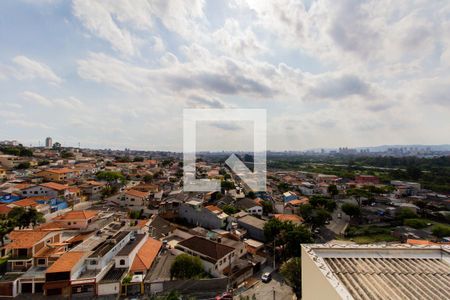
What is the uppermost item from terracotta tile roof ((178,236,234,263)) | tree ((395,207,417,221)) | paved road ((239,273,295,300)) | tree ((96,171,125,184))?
tree ((96,171,125,184))

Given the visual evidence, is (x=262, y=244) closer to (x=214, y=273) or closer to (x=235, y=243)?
(x=235, y=243)

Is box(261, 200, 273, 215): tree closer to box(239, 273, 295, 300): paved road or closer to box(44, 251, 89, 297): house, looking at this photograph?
box(239, 273, 295, 300): paved road

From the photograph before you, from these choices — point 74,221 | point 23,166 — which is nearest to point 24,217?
point 74,221

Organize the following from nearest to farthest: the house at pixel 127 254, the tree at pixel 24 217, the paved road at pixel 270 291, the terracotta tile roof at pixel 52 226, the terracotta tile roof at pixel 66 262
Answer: the terracotta tile roof at pixel 66 262 → the paved road at pixel 270 291 → the house at pixel 127 254 → the tree at pixel 24 217 → the terracotta tile roof at pixel 52 226

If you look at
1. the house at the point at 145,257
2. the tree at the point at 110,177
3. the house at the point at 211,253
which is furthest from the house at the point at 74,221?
the tree at the point at 110,177

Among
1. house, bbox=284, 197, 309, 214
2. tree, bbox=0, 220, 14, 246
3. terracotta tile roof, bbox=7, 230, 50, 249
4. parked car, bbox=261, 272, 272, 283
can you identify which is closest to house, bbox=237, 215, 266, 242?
parked car, bbox=261, 272, 272, 283

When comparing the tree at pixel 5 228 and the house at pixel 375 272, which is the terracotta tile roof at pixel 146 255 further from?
the house at pixel 375 272
